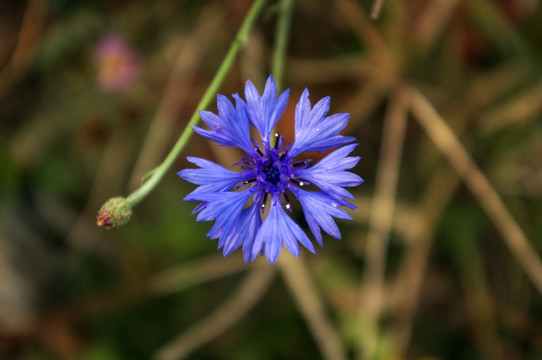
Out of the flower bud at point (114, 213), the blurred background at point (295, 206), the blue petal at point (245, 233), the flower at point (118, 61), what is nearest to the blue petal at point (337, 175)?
the blue petal at point (245, 233)

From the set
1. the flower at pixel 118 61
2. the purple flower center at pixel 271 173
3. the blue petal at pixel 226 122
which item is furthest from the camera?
the flower at pixel 118 61

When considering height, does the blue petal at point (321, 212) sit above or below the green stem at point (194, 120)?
below

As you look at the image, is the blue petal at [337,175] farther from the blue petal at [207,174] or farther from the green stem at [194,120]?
the green stem at [194,120]

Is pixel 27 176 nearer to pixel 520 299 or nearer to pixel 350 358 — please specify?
pixel 350 358

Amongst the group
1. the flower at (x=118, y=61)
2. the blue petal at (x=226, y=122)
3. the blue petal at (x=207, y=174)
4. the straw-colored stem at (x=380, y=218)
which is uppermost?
the flower at (x=118, y=61)

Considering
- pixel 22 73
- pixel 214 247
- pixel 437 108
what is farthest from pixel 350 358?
pixel 22 73

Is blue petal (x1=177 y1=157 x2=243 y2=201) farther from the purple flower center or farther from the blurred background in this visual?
the blurred background

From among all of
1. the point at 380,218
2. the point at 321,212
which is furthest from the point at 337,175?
the point at 380,218
